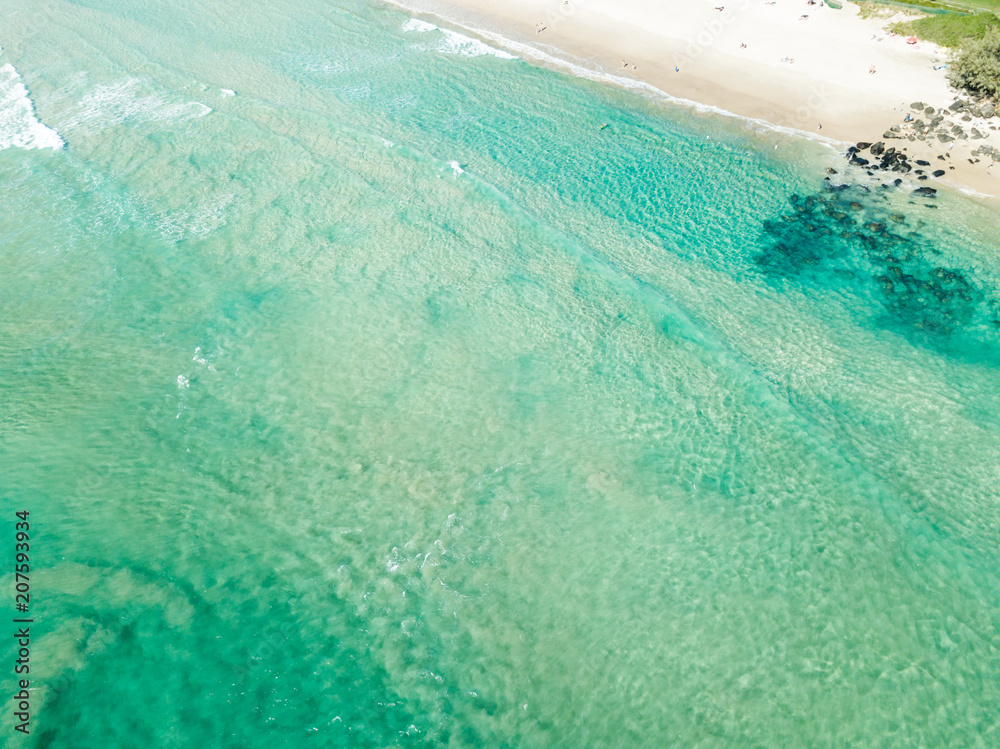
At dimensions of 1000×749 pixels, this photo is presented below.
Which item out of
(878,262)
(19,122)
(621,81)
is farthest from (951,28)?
(19,122)

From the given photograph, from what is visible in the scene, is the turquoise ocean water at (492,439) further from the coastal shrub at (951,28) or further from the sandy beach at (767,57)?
the coastal shrub at (951,28)

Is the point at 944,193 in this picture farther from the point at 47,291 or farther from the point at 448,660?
the point at 47,291

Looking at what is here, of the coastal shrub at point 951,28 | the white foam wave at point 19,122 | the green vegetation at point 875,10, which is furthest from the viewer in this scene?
the green vegetation at point 875,10

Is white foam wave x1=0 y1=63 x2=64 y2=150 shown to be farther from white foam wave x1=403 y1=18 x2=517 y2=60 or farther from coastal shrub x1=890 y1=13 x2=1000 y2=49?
→ coastal shrub x1=890 y1=13 x2=1000 y2=49

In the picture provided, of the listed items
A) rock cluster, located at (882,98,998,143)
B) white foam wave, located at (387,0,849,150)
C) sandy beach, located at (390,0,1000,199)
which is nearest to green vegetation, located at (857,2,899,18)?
sandy beach, located at (390,0,1000,199)

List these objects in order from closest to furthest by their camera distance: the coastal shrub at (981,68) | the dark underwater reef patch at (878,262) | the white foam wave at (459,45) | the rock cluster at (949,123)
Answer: the dark underwater reef patch at (878,262)
the rock cluster at (949,123)
the coastal shrub at (981,68)
the white foam wave at (459,45)

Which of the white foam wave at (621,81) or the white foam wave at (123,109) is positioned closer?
the white foam wave at (621,81)

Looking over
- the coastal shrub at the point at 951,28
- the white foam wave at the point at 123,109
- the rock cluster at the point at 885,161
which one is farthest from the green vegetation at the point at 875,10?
the white foam wave at the point at 123,109
